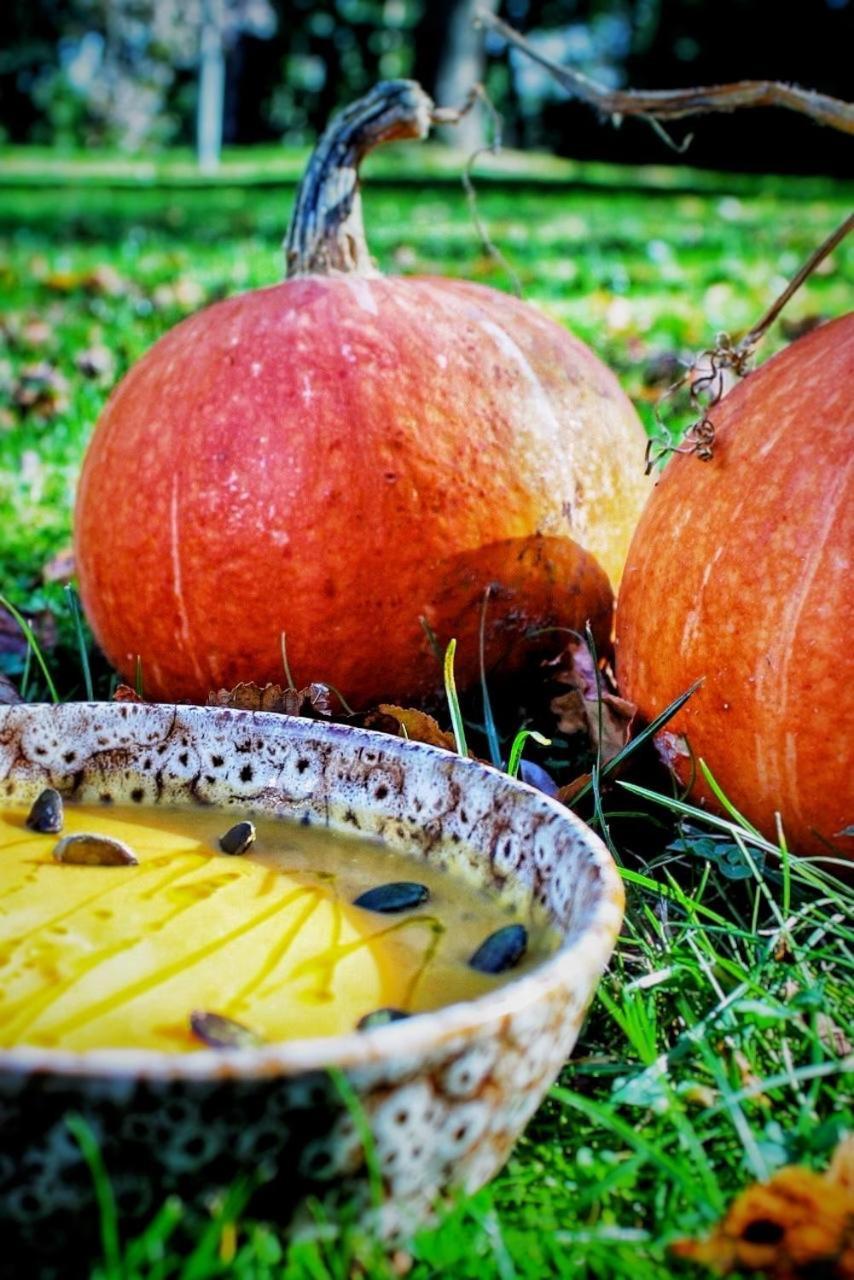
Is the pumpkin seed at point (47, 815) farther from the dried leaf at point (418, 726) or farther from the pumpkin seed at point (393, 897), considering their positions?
the dried leaf at point (418, 726)

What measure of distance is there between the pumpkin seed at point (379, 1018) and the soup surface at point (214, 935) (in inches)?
0.4

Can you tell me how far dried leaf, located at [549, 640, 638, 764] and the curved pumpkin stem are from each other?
0.86m

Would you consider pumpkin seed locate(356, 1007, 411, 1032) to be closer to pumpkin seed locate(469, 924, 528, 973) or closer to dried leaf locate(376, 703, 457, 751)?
pumpkin seed locate(469, 924, 528, 973)

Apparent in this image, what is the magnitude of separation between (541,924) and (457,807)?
0.70 feet

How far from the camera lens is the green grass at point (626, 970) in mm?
1233

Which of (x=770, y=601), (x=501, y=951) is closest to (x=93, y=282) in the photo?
(x=770, y=601)

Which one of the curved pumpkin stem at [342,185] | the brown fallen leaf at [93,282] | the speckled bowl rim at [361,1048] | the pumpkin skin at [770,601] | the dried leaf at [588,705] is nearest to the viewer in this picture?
the speckled bowl rim at [361,1048]

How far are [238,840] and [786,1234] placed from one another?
30.5 inches

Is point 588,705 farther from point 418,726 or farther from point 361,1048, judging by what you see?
point 361,1048

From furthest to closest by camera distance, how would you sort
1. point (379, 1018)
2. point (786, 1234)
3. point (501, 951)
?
point (501, 951) → point (379, 1018) → point (786, 1234)

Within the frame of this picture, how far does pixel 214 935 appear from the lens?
149 cm

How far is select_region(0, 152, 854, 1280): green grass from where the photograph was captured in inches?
48.6

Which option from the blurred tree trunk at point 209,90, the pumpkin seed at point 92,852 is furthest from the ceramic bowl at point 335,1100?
the blurred tree trunk at point 209,90

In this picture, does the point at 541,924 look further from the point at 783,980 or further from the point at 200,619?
the point at 200,619
